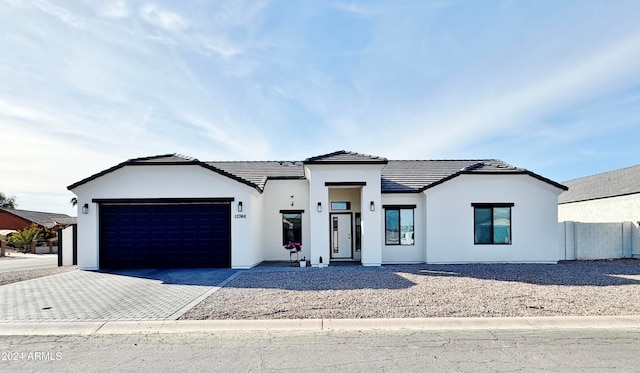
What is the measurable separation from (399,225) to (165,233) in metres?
9.33

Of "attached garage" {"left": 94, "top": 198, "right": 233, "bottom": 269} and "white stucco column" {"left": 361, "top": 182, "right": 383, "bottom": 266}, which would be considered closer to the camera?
"attached garage" {"left": 94, "top": 198, "right": 233, "bottom": 269}

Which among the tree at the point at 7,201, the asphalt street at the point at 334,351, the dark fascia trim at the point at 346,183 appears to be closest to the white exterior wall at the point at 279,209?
the dark fascia trim at the point at 346,183

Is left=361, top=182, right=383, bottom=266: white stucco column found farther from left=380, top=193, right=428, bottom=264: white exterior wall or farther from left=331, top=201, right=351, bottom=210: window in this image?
left=331, top=201, right=351, bottom=210: window

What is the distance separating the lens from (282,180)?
665 inches

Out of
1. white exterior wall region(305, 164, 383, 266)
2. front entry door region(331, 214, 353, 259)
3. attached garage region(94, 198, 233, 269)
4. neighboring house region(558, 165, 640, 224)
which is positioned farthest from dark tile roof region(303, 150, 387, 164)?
neighboring house region(558, 165, 640, 224)

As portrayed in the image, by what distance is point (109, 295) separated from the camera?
30.7 ft

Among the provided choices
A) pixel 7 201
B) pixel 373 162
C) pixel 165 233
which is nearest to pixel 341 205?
pixel 373 162

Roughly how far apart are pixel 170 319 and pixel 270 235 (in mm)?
9675

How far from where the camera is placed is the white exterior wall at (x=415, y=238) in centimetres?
1517

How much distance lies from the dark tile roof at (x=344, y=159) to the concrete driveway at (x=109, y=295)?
205 inches

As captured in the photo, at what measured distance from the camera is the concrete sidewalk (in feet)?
21.3

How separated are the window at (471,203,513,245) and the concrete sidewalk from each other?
8.21 metres
